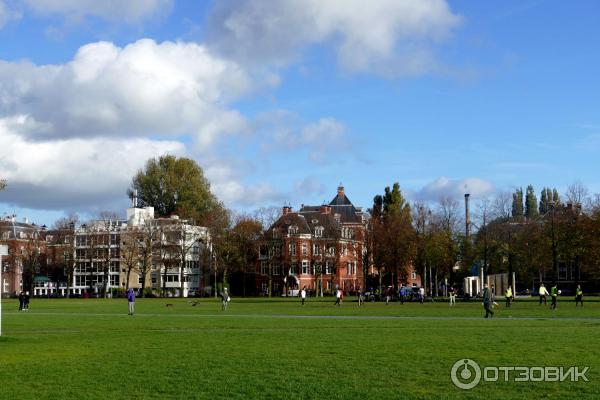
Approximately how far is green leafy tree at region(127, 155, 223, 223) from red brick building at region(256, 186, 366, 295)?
14662 mm

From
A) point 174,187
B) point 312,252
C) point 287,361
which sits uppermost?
point 174,187

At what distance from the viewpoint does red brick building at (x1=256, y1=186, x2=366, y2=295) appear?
11994 centimetres

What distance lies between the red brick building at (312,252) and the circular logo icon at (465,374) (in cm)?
9337

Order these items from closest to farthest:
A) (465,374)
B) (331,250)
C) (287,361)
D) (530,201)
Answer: (465,374) < (287,361) < (331,250) < (530,201)

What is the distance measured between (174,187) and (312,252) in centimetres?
3086

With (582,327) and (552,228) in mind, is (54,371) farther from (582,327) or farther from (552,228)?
(552,228)

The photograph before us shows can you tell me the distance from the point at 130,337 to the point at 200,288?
117m

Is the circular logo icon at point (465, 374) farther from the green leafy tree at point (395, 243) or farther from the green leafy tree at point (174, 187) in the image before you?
the green leafy tree at point (174, 187)

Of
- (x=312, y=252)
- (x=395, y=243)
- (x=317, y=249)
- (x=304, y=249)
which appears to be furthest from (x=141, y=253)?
(x=395, y=243)

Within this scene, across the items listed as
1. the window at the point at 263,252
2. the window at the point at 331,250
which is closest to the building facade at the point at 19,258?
the window at the point at 263,252

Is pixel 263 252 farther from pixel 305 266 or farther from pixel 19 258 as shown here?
pixel 19 258

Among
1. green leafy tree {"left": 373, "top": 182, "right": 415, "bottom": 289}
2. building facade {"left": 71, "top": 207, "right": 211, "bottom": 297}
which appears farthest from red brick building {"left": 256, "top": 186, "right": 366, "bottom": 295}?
building facade {"left": 71, "top": 207, "right": 211, "bottom": 297}

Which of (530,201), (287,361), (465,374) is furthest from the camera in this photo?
(530,201)

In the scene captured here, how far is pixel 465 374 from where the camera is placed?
698 inches
